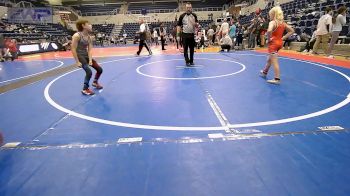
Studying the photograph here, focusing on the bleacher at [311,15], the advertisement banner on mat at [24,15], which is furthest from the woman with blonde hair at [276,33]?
the advertisement banner on mat at [24,15]

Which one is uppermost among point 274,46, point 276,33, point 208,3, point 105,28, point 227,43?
point 208,3

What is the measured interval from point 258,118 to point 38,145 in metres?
3.14

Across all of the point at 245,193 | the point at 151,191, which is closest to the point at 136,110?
the point at 151,191

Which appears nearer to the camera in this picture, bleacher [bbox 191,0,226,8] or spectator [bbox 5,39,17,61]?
spectator [bbox 5,39,17,61]

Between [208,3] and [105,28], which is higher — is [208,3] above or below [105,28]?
above

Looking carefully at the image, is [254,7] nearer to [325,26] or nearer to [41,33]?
[325,26]

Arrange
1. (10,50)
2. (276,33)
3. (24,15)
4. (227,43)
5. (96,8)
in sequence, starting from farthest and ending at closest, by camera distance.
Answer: (96,8) < (24,15) < (10,50) < (227,43) < (276,33)

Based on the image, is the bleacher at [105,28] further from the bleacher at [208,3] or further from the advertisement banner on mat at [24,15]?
the bleacher at [208,3]

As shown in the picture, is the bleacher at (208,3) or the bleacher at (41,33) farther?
Result: the bleacher at (208,3)

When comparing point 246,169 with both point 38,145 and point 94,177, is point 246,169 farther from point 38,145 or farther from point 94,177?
point 38,145

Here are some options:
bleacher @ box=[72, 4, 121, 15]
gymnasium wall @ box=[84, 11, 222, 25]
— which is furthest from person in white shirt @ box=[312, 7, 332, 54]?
bleacher @ box=[72, 4, 121, 15]

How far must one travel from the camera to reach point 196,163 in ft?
9.15

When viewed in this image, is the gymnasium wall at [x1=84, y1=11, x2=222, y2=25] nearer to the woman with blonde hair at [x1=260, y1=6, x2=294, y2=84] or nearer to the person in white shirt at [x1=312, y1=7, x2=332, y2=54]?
the person in white shirt at [x1=312, y1=7, x2=332, y2=54]

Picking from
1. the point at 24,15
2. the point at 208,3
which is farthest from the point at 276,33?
the point at 208,3
